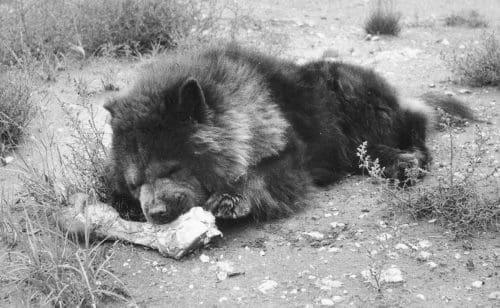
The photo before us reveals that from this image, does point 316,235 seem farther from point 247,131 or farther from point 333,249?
point 247,131

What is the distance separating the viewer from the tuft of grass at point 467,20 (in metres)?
10.1

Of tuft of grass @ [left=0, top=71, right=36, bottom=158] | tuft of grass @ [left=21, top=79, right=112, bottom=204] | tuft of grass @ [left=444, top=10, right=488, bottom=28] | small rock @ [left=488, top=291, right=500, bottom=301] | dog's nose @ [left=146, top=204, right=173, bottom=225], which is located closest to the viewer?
small rock @ [left=488, top=291, right=500, bottom=301]

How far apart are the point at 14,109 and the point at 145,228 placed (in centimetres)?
248

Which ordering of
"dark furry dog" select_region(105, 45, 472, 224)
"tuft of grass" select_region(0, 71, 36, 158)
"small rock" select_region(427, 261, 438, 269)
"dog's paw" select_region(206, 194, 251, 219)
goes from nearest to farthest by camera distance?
"small rock" select_region(427, 261, 438, 269)
"dark furry dog" select_region(105, 45, 472, 224)
"dog's paw" select_region(206, 194, 251, 219)
"tuft of grass" select_region(0, 71, 36, 158)

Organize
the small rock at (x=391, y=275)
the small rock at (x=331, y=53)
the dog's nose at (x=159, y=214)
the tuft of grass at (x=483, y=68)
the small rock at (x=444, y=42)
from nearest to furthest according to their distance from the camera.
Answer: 1. the small rock at (x=391, y=275)
2. the dog's nose at (x=159, y=214)
3. the tuft of grass at (x=483, y=68)
4. the small rock at (x=331, y=53)
5. the small rock at (x=444, y=42)

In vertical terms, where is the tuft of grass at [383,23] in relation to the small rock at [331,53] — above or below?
above

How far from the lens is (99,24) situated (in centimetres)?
810

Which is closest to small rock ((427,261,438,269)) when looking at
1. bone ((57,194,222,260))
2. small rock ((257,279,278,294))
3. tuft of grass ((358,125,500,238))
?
tuft of grass ((358,125,500,238))

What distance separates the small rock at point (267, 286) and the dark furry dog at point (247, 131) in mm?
918

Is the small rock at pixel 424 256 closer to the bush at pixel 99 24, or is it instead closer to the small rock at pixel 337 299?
the small rock at pixel 337 299

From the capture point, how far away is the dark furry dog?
14.9ft

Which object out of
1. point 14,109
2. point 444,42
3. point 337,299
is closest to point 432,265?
point 337,299

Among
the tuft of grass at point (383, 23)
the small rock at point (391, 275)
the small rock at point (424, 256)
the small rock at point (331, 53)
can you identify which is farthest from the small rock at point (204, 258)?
the tuft of grass at point (383, 23)

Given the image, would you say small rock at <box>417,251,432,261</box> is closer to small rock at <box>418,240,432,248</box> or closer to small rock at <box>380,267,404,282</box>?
small rock at <box>418,240,432,248</box>
